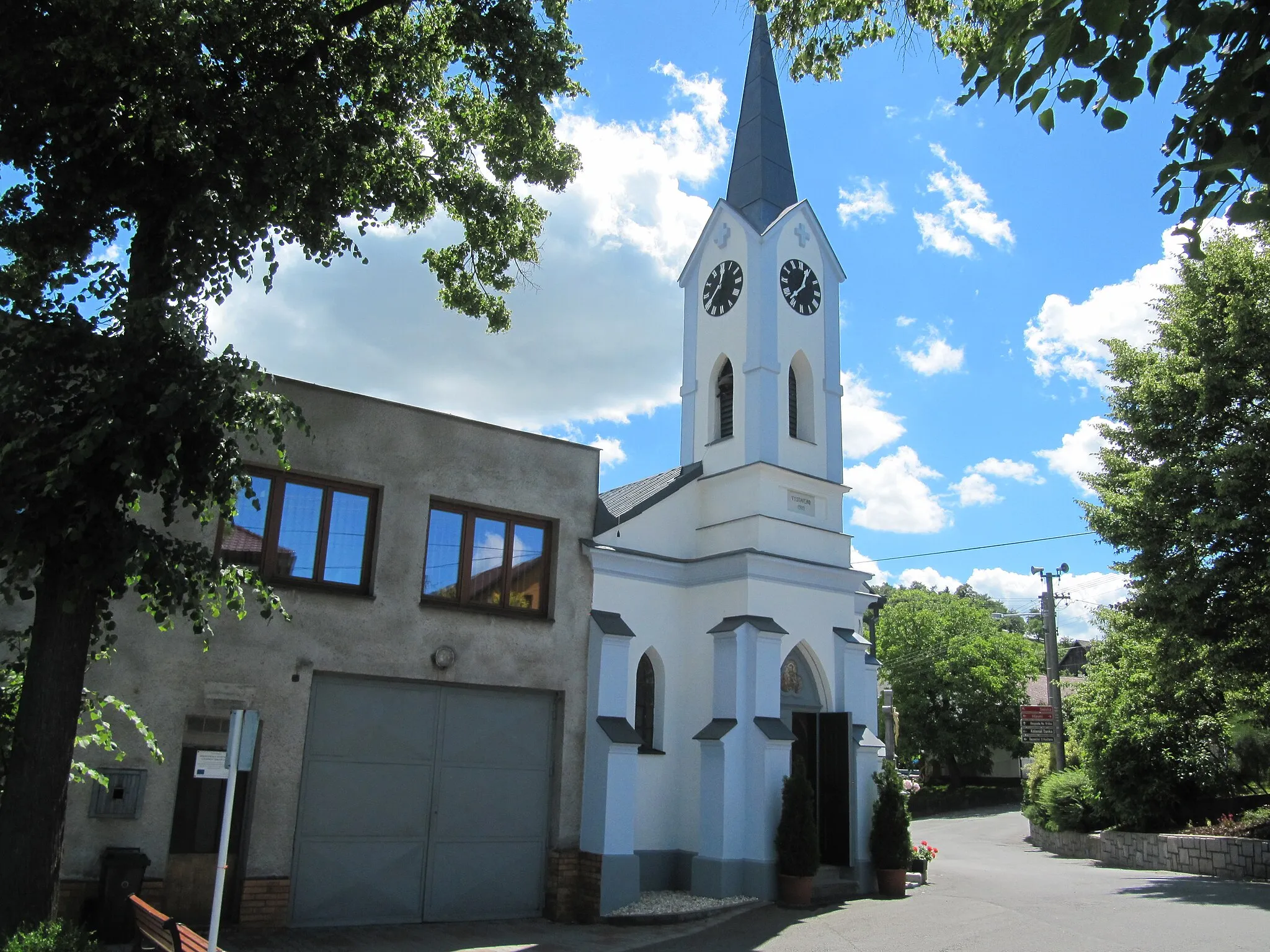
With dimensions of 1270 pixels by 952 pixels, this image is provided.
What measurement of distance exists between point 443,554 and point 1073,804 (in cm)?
2002

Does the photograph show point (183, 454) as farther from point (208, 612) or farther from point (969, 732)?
point (969, 732)

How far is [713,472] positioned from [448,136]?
376 inches

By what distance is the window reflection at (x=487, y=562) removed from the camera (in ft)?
49.0

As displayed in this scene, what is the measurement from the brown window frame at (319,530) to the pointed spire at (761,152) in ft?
38.1

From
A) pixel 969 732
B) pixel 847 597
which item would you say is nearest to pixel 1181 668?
pixel 847 597

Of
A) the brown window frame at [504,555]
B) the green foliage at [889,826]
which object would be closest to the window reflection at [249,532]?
the brown window frame at [504,555]

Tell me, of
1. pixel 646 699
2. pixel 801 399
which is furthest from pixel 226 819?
pixel 801 399

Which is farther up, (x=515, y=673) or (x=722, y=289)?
(x=722, y=289)

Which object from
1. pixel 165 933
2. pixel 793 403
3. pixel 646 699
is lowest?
pixel 165 933

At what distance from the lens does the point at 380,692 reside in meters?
13.8

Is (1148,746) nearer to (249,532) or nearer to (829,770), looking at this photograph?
(829,770)

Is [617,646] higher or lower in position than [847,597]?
lower

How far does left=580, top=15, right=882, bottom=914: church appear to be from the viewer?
16.5 meters

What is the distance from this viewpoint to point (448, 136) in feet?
41.5
